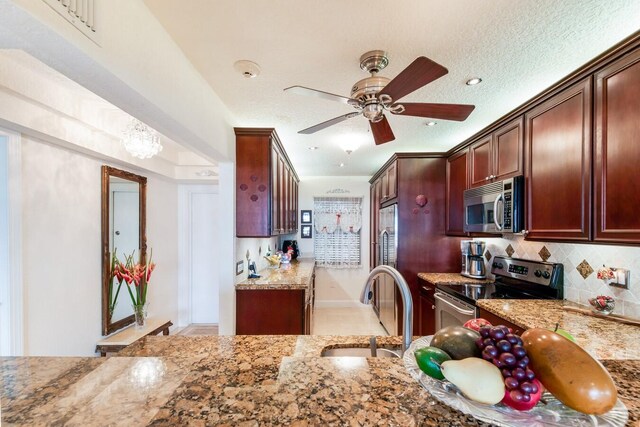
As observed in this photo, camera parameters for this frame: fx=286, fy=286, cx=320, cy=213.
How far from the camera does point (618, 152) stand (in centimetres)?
147

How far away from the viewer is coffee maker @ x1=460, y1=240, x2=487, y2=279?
3064 millimetres

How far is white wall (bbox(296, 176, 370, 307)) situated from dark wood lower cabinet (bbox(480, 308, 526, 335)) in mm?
3293

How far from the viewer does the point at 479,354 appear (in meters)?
0.69

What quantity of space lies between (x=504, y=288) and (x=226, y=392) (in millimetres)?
2725

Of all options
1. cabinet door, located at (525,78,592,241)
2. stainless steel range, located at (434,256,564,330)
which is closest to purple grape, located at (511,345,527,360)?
cabinet door, located at (525,78,592,241)

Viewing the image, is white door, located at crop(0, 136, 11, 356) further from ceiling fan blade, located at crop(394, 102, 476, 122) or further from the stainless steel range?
the stainless steel range

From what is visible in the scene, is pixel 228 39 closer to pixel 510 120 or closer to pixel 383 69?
pixel 383 69

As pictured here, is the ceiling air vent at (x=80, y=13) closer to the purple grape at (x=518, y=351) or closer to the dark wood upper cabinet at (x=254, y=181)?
the purple grape at (x=518, y=351)

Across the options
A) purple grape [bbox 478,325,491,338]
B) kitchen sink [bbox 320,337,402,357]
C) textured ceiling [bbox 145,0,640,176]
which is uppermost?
textured ceiling [bbox 145,0,640,176]

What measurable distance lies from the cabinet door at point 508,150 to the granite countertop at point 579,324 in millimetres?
1002

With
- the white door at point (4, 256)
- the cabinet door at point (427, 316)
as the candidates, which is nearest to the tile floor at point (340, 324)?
the cabinet door at point (427, 316)

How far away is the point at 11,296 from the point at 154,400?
1855 mm

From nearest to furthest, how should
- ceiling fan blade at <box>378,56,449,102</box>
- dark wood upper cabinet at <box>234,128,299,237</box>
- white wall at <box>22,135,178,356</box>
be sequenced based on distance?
ceiling fan blade at <box>378,56,449,102</box> < white wall at <box>22,135,178,356</box> < dark wood upper cabinet at <box>234,128,299,237</box>

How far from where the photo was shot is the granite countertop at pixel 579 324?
1333 mm
